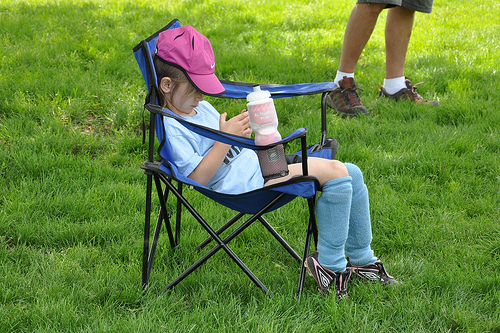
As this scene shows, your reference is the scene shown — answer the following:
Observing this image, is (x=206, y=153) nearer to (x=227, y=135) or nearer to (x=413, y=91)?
(x=227, y=135)

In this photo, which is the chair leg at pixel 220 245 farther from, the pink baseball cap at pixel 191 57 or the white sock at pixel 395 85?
the white sock at pixel 395 85

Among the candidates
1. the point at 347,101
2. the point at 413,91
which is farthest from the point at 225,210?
the point at 413,91

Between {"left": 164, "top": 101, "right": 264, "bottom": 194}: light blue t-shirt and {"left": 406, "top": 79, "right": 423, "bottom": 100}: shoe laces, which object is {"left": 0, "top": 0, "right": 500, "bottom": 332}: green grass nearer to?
{"left": 406, "top": 79, "right": 423, "bottom": 100}: shoe laces

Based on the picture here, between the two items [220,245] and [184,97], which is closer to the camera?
[220,245]

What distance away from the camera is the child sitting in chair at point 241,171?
2086 millimetres

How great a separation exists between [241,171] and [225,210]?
0.72m

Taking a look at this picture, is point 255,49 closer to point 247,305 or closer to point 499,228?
point 499,228

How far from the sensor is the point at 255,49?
5.54m

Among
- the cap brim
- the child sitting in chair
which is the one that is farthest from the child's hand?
the cap brim

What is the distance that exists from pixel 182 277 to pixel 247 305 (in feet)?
1.00

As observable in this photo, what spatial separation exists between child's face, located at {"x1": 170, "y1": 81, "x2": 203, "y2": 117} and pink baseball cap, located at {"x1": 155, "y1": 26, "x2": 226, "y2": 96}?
73 millimetres

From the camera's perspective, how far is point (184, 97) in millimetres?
2232

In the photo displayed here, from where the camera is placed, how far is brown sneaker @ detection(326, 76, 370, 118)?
4.19 meters

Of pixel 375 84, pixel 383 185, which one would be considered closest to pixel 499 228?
pixel 383 185
